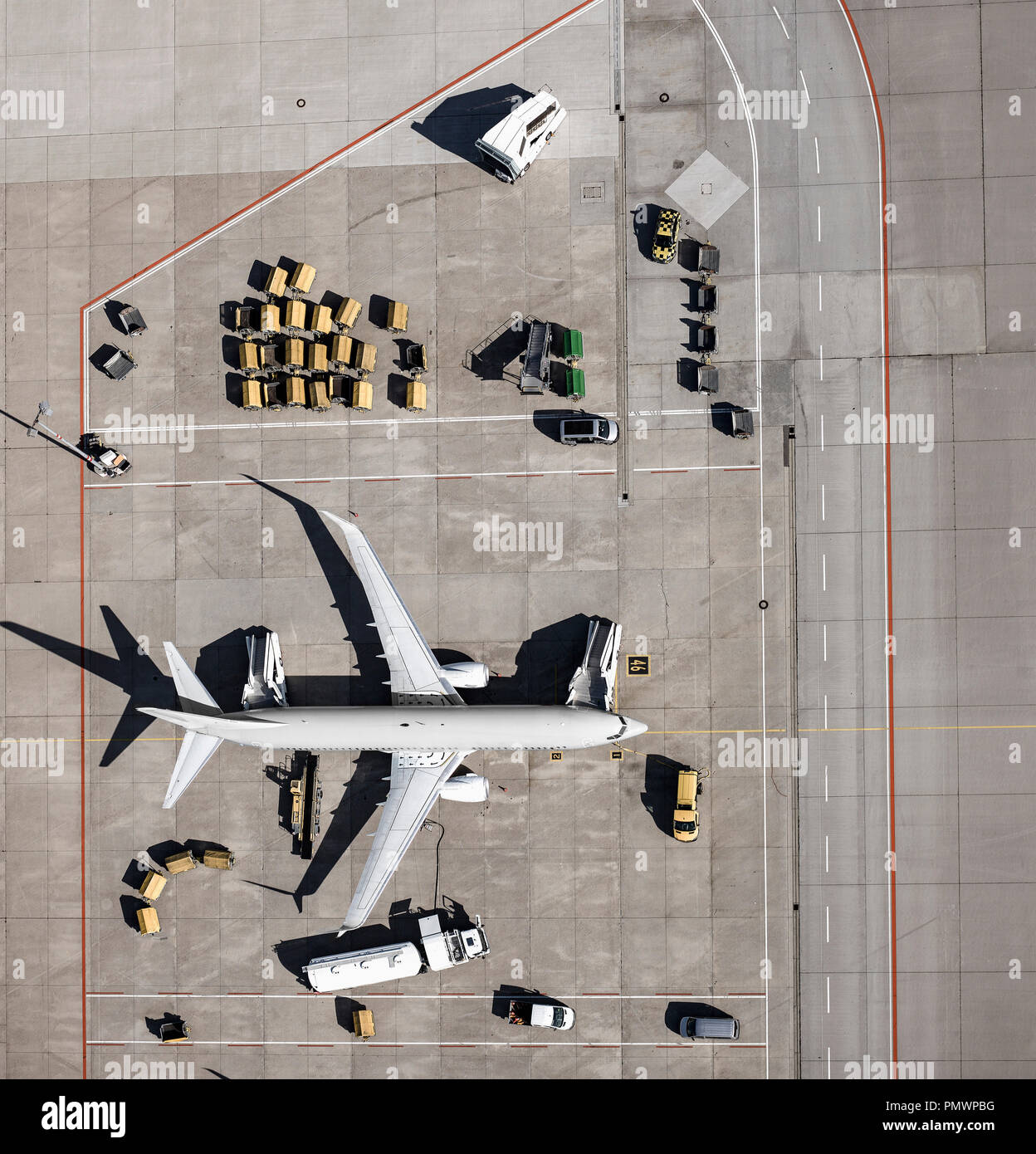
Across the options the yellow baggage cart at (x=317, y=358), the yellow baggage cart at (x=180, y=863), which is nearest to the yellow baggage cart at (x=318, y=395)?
the yellow baggage cart at (x=317, y=358)

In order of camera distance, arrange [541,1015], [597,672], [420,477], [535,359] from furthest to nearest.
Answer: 1. [420,477]
2. [535,359]
3. [597,672]
4. [541,1015]

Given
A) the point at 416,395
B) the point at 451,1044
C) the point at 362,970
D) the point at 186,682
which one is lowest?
the point at 451,1044

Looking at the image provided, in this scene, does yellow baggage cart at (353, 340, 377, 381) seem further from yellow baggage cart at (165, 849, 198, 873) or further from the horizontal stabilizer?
yellow baggage cart at (165, 849, 198, 873)

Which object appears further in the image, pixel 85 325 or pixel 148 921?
pixel 85 325

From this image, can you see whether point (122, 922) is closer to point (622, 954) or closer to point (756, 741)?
point (622, 954)

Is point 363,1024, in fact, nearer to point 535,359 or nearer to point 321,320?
point 535,359

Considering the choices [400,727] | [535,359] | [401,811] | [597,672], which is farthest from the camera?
[535,359]

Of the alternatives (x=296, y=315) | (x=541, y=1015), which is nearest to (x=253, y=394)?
(x=296, y=315)
